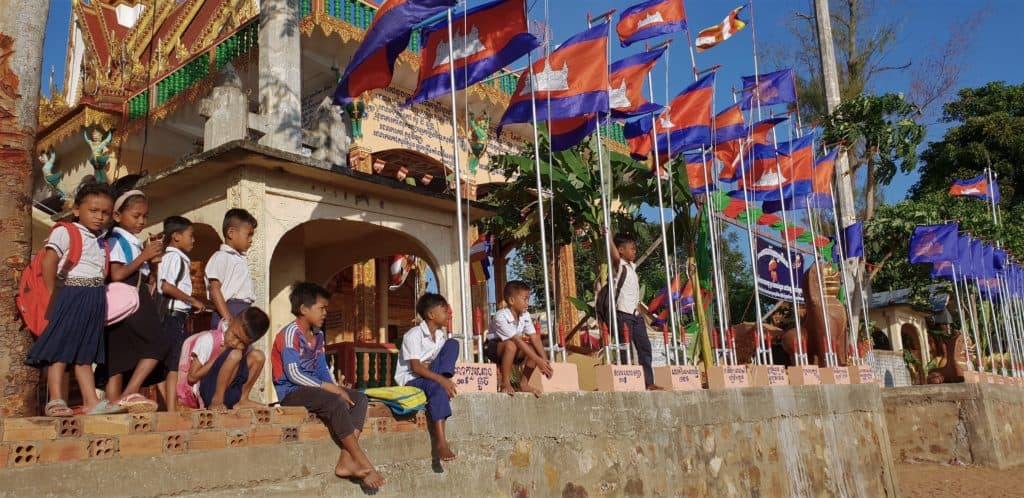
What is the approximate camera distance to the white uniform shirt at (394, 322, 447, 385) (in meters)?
5.08

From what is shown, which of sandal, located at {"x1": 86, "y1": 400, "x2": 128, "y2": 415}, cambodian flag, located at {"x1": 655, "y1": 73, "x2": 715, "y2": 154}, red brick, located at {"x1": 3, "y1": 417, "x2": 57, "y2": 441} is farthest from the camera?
cambodian flag, located at {"x1": 655, "y1": 73, "x2": 715, "y2": 154}

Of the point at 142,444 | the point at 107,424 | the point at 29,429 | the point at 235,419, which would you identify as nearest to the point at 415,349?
the point at 235,419

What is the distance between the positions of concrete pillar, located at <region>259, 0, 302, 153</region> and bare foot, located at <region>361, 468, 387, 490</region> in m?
5.35

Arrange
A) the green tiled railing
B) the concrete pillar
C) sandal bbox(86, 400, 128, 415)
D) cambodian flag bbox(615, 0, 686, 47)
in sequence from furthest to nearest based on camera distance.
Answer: the green tiled railing < cambodian flag bbox(615, 0, 686, 47) < the concrete pillar < sandal bbox(86, 400, 128, 415)

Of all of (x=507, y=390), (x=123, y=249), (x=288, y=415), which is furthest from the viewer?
(x=507, y=390)

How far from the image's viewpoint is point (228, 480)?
3.78 m

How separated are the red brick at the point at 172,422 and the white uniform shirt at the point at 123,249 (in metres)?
1.14

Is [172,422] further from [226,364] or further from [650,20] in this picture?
[650,20]

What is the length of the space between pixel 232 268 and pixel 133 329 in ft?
3.06

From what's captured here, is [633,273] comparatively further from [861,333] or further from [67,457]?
[861,333]

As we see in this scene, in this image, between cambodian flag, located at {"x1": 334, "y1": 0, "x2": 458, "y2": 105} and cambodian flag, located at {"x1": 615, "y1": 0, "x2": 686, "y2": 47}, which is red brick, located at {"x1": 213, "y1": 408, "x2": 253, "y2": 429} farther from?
cambodian flag, located at {"x1": 615, "y1": 0, "x2": 686, "y2": 47}

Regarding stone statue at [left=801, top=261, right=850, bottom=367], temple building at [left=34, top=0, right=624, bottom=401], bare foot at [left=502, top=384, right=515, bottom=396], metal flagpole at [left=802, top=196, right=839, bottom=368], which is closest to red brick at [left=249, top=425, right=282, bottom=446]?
bare foot at [left=502, top=384, right=515, bottom=396]

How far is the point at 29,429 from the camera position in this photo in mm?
3146

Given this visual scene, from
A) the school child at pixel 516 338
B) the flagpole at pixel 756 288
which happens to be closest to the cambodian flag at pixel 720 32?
the flagpole at pixel 756 288
